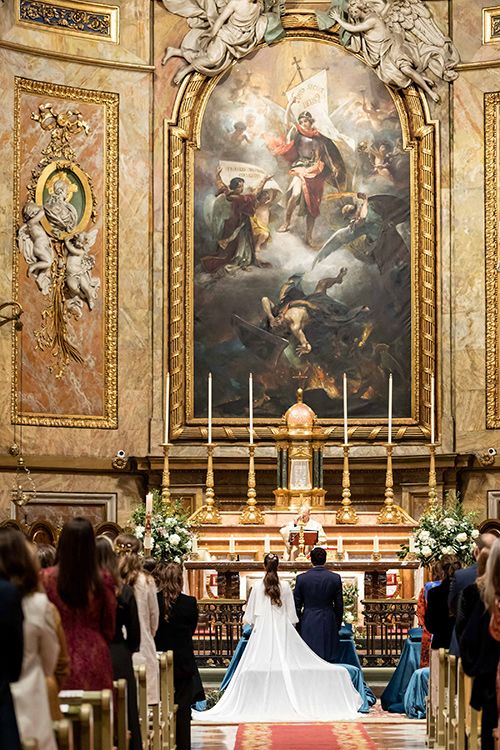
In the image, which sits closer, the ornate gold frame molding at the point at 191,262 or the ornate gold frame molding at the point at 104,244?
the ornate gold frame molding at the point at 104,244

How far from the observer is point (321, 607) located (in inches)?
630

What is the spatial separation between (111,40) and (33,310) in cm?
449

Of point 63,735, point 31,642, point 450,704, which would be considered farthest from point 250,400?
point 31,642

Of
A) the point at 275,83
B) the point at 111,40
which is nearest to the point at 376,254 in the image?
the point at 275,83

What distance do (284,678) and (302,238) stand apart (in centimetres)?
1030

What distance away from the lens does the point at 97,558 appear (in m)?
9.41

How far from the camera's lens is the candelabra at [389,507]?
21422 millimetres

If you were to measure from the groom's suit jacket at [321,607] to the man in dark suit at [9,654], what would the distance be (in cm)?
887

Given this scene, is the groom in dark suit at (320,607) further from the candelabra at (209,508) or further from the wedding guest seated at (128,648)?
the wedding guest seated at (128,648)

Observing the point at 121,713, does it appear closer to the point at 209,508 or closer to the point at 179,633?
the point at 179,633

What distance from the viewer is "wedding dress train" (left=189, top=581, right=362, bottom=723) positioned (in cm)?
1562

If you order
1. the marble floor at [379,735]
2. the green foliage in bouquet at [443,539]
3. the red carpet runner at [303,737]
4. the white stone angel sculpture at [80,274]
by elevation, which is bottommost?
the marble floor at [379,735]

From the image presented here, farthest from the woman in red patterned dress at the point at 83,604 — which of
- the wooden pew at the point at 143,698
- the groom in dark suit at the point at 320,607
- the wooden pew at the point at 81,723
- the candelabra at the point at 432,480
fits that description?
the candelabra at the point at 432,480

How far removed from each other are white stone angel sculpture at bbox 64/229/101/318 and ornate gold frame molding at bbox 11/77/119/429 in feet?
0.65
